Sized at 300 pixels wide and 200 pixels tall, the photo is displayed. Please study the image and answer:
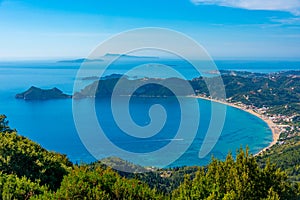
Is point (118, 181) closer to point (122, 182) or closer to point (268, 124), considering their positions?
point (122, 182)

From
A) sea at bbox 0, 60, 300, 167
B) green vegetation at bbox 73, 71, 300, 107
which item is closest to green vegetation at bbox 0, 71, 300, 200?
sea at bbox 0, 60, 300, 167

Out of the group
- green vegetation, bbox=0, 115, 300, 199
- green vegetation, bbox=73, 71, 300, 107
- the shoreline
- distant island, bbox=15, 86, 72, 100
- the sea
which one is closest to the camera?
green vegetation, bbox=0, 115, 300, 199

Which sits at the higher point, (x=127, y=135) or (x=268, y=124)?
(x=127, y=135)

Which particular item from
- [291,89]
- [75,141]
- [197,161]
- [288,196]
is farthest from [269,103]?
[288,196]

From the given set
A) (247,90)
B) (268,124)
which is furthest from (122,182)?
(247,90)

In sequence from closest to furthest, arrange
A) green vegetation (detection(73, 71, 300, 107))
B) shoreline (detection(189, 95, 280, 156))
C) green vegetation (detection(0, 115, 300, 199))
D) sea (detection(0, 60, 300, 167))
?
green vegetation (detection(0, 115, 300, 199)), sea (detection(0, 60, 300, 167)), shoreline (detection(189, 95, 280, 156)), green vegetation (detection(73, 71, 300, 107))

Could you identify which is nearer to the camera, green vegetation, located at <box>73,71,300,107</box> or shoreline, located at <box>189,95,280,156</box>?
shoreline, located at <box>189,95,280,156</box>

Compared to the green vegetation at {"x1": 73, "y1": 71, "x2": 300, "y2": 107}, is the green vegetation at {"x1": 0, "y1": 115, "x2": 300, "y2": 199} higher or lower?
lower

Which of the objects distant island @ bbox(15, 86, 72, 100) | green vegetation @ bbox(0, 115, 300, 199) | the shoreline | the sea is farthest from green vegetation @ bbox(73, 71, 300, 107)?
green vegetation @ bbox(0, 115, 300, 199)

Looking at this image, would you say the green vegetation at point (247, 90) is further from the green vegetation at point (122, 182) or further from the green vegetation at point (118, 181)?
the green vegetation at point (122, 182)

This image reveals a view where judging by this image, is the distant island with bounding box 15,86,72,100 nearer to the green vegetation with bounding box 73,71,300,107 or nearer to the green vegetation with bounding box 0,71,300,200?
the green vegetation with bounding box 73,71,300,107

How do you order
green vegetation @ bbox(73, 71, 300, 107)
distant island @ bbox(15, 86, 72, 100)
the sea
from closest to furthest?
the sea → distant island @ bbox(15, 86, 72, 100) → green vegetation @ bbox(73, 71, 300, 107)

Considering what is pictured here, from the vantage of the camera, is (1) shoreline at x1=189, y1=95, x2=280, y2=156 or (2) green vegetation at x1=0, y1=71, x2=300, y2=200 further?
(1) shoreline at x1=189, y1=95, x2=280, y2=156

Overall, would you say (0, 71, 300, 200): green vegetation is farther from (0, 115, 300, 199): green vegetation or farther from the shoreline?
the shoreline
